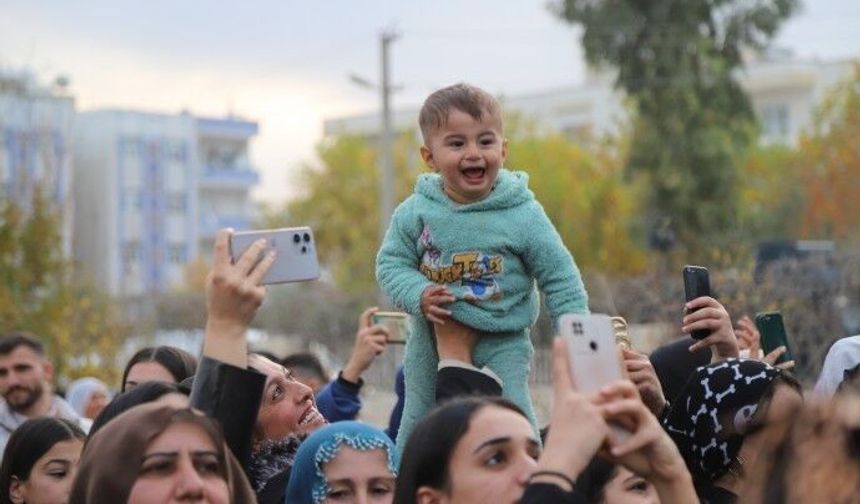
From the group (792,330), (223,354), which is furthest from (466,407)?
(792,330)

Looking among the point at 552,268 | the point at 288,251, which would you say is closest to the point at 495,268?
the point at 552,268

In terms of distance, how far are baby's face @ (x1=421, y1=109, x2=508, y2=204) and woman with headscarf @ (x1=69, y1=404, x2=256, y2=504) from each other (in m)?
1.82

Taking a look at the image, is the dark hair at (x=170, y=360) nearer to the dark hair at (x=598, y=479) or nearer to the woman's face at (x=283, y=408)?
the woman's face at (x=283, y=408)

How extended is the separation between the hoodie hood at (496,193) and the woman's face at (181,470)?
1841mm

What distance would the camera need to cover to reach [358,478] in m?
5.86

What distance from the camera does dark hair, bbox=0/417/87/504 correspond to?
25.6ft

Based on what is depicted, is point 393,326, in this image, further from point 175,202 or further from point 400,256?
point 175,202

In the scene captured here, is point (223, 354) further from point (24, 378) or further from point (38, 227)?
point (38, 227)

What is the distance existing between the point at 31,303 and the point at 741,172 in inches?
709

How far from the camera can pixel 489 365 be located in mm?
6375

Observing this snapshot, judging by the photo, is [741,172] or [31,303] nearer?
[31,303]

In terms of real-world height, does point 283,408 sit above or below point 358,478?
above

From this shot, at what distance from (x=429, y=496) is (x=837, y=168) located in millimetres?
42423

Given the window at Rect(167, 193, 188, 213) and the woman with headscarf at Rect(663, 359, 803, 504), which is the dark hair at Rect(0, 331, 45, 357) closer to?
the woman with headscarf at Rect(663, 359, 803, 504)
